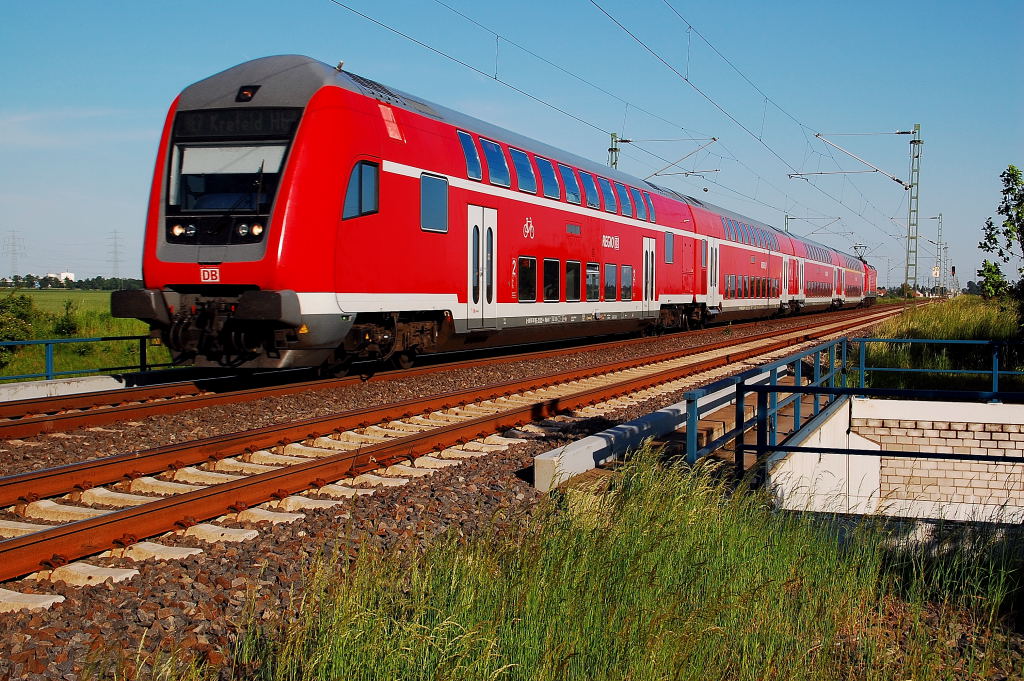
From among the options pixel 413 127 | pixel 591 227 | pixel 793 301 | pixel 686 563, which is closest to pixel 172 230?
pixel 413 127

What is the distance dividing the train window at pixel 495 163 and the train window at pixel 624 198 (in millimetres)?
5933

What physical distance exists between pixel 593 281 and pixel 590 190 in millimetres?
1980

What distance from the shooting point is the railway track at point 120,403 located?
923 cm

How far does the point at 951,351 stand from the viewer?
65.3ft

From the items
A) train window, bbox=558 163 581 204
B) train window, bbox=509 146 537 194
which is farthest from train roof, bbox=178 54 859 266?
train window, bbox=558 163 581 204

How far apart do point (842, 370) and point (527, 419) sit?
278 inches

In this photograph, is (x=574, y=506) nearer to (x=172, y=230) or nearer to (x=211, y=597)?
(x=211, y=597)

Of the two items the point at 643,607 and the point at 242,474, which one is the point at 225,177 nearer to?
the point at 242,474

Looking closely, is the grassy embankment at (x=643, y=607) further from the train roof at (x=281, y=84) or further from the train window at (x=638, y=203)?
the train window at (x=638, y=203)

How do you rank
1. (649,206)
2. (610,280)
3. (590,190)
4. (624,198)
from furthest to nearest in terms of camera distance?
(649,206) < (624,198) < (610,280) < (590,190)

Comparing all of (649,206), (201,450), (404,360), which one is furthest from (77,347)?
(201,450)

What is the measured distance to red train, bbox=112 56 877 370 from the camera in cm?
1085

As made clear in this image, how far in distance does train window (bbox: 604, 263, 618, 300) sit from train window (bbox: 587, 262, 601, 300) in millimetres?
407

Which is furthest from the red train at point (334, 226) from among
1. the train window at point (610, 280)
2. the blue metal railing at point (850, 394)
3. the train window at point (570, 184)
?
the blue metal railing at point (850, 394)
